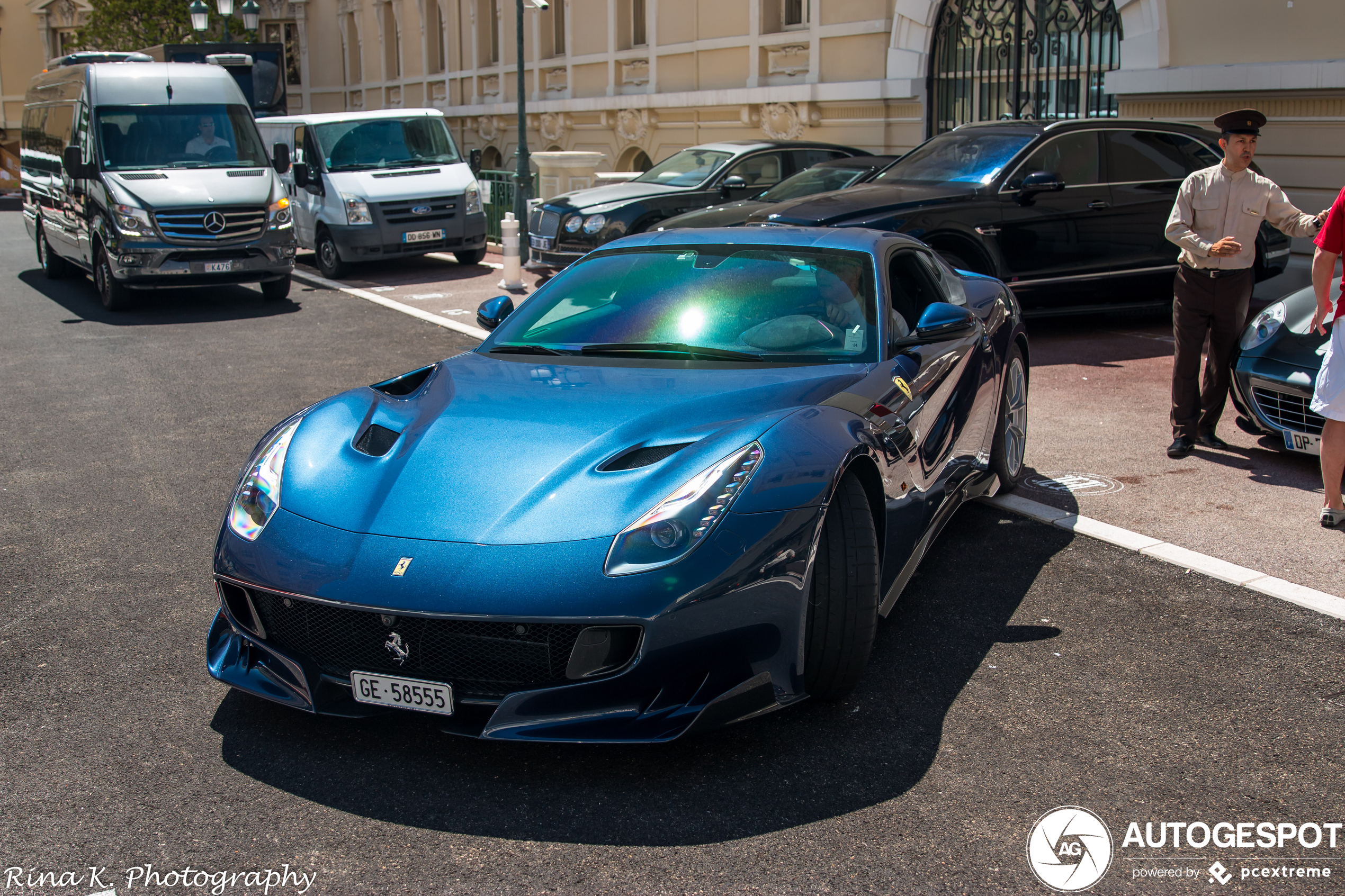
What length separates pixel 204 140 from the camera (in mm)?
13547

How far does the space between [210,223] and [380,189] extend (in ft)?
10.4

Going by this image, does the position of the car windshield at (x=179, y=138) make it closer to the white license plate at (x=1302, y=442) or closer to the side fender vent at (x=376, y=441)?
the side fender vent at (x=376, y=441)

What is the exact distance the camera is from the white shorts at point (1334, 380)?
529 cm

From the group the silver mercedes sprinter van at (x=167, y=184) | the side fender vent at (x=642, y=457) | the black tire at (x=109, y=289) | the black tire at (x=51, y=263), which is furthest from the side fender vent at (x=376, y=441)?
the black tire at (x=51, y=263)

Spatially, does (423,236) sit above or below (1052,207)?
below

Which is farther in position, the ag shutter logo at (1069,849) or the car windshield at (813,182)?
the car windshield at (813,182)

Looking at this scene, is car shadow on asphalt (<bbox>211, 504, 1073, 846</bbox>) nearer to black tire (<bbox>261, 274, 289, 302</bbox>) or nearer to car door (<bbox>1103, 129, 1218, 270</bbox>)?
car door (<bbox>1103, 129, 1218, 270</bbox>)

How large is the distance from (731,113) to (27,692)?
19.9 m

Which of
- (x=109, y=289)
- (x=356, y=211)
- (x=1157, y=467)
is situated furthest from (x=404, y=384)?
(x=356, y=211)

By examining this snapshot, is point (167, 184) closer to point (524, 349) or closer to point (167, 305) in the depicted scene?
point (167, 305)

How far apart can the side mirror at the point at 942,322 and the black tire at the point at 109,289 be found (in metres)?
10.9

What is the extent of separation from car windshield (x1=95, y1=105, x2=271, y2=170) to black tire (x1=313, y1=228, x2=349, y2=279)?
86.0 inches

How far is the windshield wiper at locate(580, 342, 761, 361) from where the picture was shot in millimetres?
4301

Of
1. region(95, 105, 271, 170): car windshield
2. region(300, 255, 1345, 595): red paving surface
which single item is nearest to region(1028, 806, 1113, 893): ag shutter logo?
region(300, 255, 1345, 595): red paving surface
